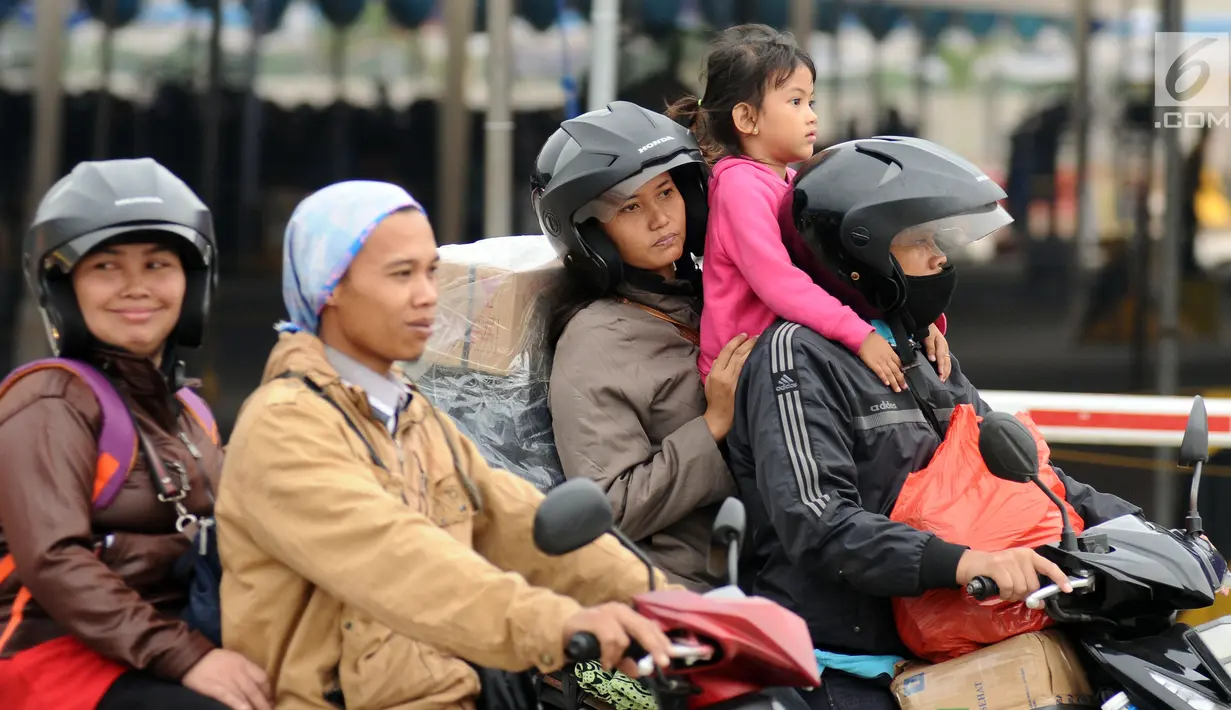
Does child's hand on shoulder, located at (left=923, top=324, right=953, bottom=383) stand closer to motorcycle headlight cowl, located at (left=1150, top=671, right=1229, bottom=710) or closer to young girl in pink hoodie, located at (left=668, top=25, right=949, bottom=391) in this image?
young girl in pink hoodie, located at (left=668, top=25, right=949, bottom=391)

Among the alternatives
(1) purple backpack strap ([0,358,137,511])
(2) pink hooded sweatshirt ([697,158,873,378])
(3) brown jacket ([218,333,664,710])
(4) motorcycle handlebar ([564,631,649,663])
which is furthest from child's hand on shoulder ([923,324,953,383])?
(1) purple backpack strap ([0,358,137,511])

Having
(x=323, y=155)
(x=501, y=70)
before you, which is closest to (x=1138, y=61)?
(x=501, y=70)

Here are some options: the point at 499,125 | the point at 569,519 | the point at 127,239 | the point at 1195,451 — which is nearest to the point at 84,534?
the point at 127,239

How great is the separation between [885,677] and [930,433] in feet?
1.66

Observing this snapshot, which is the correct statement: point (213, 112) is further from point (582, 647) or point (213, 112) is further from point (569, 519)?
point (582, 647)

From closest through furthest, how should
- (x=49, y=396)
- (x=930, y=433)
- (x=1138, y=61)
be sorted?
(x=49, y=396) → (x=930, y=433) → (x=1138, y=61)

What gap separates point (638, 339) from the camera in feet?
11.6

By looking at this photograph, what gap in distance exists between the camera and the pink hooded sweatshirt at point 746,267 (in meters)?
3.35

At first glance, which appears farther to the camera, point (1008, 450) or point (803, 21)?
point (803, 21)

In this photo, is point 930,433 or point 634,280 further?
point 634,280

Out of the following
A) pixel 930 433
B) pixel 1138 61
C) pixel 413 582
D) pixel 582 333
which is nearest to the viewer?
pixel 413 582

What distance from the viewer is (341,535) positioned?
2.48 meters

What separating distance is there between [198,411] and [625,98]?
222 inches

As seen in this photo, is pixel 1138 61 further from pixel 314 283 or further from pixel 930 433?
pixel 314 283
